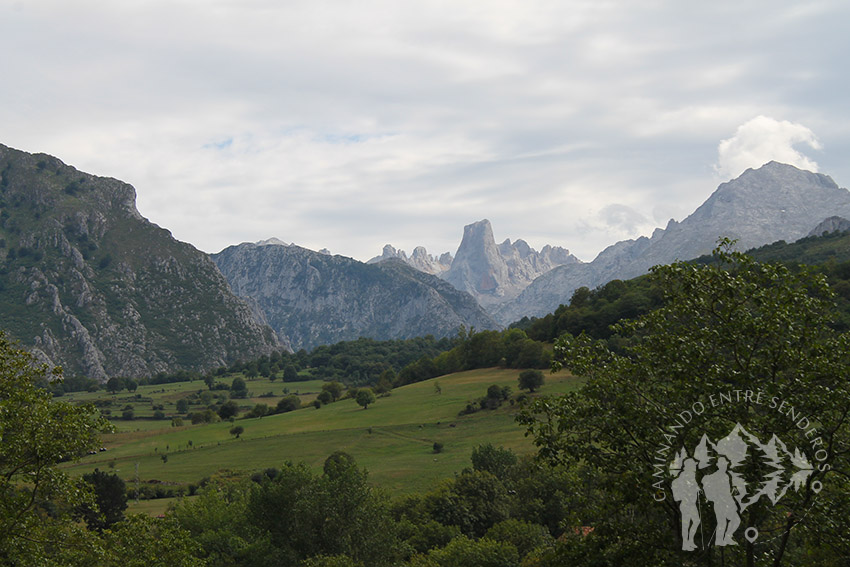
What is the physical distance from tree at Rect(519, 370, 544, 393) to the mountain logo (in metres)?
107

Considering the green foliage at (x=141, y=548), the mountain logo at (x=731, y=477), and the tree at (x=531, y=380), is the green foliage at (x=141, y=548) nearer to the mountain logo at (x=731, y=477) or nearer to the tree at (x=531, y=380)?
the mountain logo at (x=731, y=477)

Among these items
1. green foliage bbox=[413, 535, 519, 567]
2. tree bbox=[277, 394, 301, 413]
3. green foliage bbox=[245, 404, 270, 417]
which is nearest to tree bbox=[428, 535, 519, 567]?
green foliage bbox=[413, 535, 519, 567]

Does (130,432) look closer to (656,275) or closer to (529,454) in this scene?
(529,454)

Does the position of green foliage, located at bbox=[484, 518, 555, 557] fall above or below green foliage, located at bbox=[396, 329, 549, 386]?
below

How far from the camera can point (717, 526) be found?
16906 mm

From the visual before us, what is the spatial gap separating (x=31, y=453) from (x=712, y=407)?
76.9ft

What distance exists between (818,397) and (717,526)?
4.47 metres

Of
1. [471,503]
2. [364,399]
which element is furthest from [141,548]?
[364,399]

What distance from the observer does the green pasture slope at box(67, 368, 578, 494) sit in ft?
306

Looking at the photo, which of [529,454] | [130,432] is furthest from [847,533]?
[130,432]

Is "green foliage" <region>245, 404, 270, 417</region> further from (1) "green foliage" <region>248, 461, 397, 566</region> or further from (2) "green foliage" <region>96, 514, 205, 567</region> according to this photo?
(2) "green foliage" <region>96, 514, 205, 567</region>

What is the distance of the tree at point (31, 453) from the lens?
22.0 meters

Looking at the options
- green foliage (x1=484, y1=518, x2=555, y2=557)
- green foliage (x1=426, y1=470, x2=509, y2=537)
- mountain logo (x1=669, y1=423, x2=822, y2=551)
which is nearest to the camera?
mountain logo (x1=669, y1=423, x2=822, y2=551)

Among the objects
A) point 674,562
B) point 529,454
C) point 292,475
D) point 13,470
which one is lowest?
point 529,454
